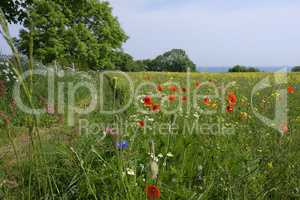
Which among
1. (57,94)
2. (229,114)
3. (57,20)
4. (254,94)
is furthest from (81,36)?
(229,114)

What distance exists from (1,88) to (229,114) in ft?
13.1

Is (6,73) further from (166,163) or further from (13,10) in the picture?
(166,163)

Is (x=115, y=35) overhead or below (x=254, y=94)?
overhead

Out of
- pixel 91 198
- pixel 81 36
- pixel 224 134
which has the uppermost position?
pixel 81 36

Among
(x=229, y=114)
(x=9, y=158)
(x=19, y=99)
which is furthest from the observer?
(x=19, y=99)

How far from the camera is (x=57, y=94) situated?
27.5ft

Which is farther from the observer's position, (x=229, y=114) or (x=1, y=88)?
(x=1, y=88)

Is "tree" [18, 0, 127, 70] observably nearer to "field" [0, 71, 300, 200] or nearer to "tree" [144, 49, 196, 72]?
"tree" [144, 49, 196, 72]

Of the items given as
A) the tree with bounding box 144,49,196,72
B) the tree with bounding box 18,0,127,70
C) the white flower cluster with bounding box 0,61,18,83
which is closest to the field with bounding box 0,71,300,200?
the white flower cluster with bounding box 0,61,18,83

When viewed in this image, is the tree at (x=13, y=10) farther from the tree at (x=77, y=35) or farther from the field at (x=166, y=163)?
the tree at (x=77, y=35)

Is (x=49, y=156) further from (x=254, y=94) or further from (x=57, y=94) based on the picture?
(x=57, y=94)

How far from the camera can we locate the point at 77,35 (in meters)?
27.9

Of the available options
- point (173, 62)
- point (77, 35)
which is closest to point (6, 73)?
point (77, 35)

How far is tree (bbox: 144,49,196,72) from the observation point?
46156 millimetres
